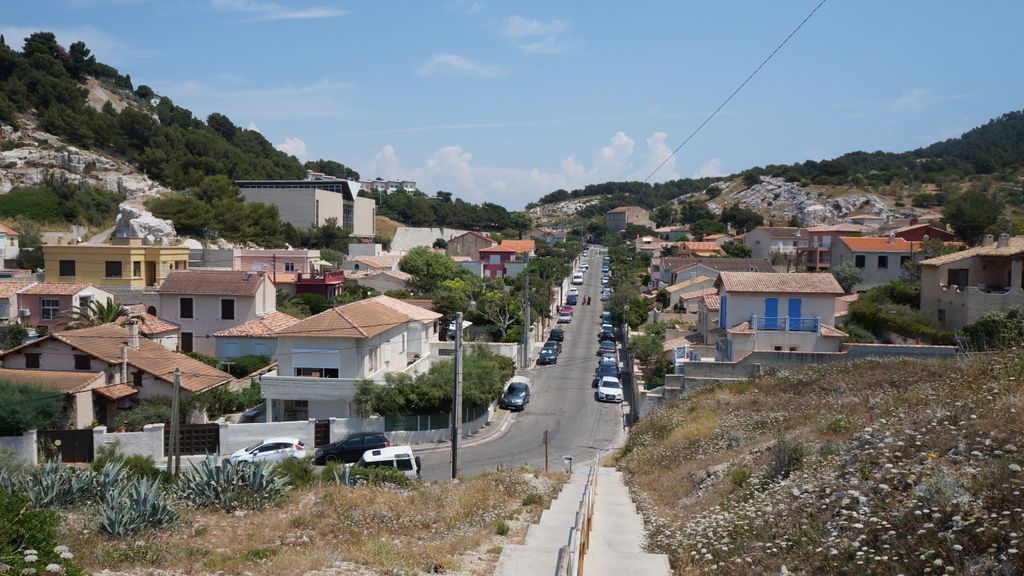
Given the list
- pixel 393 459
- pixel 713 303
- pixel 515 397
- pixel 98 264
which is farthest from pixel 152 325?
pixel 713 303

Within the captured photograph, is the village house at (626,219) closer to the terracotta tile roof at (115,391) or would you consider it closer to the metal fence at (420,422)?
the metal fence at (420,422)

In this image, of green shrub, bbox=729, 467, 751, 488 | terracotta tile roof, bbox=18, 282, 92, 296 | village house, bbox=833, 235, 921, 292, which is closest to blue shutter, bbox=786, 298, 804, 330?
green shrub, bbox=729, 467, 751, 488

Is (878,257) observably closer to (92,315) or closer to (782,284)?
(782,284)

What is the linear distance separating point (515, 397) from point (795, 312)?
1361cm

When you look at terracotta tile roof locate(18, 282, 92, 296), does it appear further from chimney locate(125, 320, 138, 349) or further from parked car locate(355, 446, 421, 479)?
parked car locate(355, 446, 421, 479)

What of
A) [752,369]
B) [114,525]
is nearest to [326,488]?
[114,525]

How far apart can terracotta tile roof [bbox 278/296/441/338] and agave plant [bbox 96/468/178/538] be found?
1740 centimetres

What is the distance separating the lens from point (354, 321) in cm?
3150

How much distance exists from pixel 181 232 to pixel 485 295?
35.3 m

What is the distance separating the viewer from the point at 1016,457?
26.7 ft

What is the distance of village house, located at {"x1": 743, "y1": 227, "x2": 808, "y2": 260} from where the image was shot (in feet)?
258

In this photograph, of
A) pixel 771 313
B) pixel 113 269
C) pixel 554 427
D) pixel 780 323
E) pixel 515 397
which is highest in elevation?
pixel 113 269

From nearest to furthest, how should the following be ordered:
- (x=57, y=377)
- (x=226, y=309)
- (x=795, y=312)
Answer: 1. (x=57, y=377)
2. (x=795, y=312)
3. (x=226, y=309)

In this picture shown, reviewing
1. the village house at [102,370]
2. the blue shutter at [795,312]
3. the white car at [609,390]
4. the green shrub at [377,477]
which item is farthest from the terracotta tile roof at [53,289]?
the blue shutter at [795,312]
